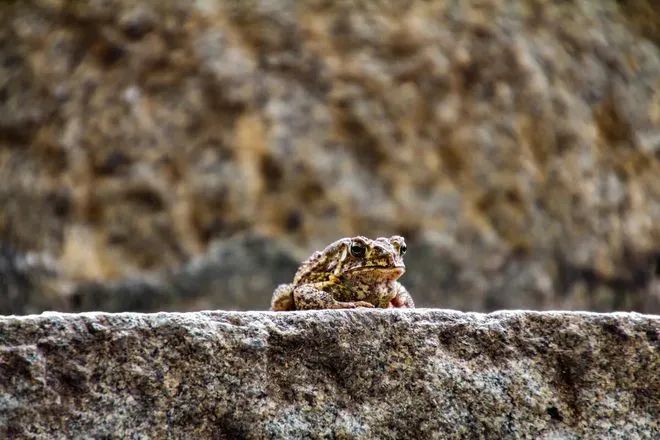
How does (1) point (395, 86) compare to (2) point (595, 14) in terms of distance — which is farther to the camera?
(2) point (595, 14)

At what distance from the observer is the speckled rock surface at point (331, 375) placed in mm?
1517

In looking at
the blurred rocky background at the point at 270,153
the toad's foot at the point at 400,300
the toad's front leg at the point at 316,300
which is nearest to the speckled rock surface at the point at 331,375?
the toad's front leg at the point at 316,300

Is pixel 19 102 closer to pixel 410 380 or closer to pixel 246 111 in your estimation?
pixel 246 111

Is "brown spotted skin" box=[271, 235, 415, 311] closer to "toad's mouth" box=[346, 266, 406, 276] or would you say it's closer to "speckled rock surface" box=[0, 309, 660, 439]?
"toad's mouth" box=[346, 266, 406, 276]

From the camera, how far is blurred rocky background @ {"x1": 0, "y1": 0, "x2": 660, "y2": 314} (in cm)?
417

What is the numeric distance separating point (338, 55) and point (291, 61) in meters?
0.24

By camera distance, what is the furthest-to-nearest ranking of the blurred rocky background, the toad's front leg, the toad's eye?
1. the blurred rocky background
2. the toad's eye
3. the toad's front leg

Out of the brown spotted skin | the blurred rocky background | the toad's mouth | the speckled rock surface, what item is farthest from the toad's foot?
the blurred rocky background

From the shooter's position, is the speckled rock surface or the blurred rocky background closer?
the speckled rock surface

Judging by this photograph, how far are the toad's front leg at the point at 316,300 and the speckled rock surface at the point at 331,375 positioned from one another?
0.55m

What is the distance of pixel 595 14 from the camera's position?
507cm

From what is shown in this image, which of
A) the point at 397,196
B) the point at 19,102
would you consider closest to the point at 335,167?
the point at 397,196

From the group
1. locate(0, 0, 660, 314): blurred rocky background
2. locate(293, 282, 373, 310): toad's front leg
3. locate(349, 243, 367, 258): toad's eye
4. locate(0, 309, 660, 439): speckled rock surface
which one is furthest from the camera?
locate(0, 0, 660, 314): blurred rocky background

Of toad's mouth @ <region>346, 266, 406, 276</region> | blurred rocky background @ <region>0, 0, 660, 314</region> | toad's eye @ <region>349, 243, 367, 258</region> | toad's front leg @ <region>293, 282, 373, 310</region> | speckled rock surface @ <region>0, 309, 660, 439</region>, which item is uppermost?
blurred rocky background @ <region>0, 0, 660, 314</region>
